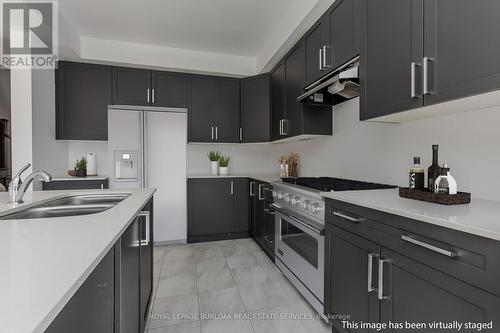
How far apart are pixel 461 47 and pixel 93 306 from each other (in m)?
1.78

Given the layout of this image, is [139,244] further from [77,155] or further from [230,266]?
[77,155]

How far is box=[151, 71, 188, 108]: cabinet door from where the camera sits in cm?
358

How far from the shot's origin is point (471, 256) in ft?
2.83

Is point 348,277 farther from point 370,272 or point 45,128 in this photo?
point 45,128

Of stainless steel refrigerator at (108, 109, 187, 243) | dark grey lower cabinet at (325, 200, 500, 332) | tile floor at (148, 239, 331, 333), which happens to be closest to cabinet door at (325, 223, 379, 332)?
dark grey lower cabinet at (325, 200, 500, 332)

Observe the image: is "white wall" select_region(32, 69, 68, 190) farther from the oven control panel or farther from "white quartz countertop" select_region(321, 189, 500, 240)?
"white quartz countertop" select_region(321, 189, 500, 240)

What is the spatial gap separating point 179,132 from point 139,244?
2.15 meters

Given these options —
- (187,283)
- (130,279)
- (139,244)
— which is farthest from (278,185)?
(130,279)

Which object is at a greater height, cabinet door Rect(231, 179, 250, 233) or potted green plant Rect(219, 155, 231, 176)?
potted green plant Rect(219, 155, 231, 176)

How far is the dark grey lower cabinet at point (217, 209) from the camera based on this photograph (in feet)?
11.5

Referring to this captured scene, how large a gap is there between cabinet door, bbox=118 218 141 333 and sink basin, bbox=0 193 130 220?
1.47ft

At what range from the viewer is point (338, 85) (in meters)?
2.02

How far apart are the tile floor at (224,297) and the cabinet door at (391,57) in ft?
5.15

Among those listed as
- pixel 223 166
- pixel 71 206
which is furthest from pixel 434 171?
pixel 223 166
